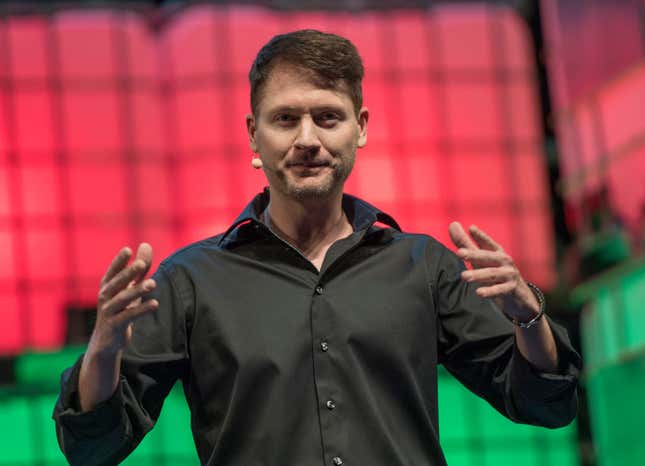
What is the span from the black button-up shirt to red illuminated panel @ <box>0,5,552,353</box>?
1194 centimetres

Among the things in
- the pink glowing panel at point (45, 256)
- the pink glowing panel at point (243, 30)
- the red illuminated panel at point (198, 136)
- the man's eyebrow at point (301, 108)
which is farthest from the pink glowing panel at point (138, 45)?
the man's eyebrow at point (301, 108)

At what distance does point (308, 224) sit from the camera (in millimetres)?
3256

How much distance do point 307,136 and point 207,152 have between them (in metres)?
12.4

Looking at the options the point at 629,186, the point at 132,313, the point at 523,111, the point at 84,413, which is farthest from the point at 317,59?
the point at 523,111

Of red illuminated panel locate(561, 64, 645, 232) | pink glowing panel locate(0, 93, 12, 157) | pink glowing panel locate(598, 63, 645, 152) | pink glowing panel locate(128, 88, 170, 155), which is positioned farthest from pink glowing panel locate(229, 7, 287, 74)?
pink glowing panel locate(598, 63, 645, 152)

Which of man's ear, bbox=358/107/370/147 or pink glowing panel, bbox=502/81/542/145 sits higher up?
pink glowing panel, bbox=502/81/542/145

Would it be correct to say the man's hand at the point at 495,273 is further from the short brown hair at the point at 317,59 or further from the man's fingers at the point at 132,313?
the man's fingers at the point at 132,313

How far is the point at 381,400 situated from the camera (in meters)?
3.01

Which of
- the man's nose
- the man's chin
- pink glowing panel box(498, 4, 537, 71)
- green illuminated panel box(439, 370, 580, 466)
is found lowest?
green illuminated panel box(439, 370, 580, 466)

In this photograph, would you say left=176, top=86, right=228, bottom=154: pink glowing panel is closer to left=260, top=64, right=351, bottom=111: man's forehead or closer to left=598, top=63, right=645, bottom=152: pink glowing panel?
left=598, top=63, right=645, bottom=152: pink glowing panel

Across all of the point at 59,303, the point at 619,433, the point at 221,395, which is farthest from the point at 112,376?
the point at 59,303

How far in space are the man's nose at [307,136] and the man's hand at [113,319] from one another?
54 cm

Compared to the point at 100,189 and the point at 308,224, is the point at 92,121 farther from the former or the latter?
the point at 308,224

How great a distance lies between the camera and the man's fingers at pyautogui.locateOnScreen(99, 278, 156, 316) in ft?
8.95
